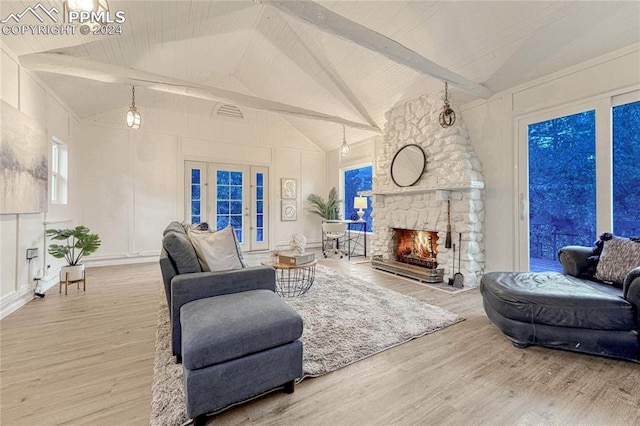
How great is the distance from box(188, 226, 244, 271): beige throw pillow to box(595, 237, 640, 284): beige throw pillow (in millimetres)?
3190

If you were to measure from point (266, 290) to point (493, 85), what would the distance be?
12.7 ft

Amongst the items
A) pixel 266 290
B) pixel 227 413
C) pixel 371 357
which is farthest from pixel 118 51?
pixel 371 357

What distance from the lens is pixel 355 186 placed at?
6766mm

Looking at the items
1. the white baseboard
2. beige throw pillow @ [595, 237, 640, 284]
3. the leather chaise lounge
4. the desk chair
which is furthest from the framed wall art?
beige throw pillow @ [595, 237, 640, 284]

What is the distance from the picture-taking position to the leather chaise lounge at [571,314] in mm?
1890

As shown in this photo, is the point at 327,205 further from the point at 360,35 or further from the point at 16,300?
the point at 16,300

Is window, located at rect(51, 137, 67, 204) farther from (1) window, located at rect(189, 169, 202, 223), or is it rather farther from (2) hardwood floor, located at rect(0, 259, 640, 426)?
(2) hardwood floor, located at rect(0, 259, 640, 426)

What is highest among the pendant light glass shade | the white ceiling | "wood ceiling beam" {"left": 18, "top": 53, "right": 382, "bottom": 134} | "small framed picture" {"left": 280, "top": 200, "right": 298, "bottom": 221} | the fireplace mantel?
the white ceiling

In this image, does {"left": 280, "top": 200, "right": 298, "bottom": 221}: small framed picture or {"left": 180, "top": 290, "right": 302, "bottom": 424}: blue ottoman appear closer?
{"left": 180, "top": 290, "right": 302, "bottom": 424}: blue ottoman

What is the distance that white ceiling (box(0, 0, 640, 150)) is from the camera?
8.91 ft

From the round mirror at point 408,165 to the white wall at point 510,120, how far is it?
78cm

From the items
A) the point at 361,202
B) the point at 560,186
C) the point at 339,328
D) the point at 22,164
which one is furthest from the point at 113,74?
the point at 560,186

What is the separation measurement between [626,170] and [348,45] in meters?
3.61

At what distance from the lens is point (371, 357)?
2.02 meters
